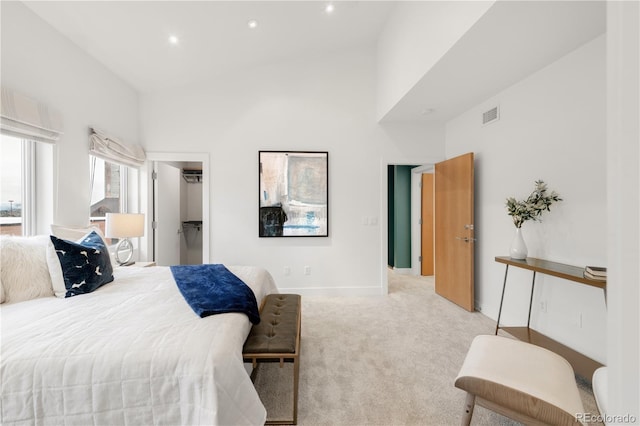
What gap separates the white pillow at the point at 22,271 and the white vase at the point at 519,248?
3672 millimetres

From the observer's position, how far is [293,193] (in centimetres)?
392

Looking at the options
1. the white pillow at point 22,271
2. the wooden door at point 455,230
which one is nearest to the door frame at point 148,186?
the white pillow at point 22,271

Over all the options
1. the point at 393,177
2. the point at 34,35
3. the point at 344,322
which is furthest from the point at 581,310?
the point at 34,35

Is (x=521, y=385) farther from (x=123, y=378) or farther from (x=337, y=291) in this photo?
(x=337, y=291)

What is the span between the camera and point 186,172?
5270 millimetres

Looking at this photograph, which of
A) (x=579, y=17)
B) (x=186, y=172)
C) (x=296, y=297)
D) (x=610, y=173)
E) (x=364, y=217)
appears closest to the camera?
(x=610, y=173)

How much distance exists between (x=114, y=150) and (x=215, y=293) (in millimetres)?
2438

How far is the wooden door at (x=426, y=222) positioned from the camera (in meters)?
5.33

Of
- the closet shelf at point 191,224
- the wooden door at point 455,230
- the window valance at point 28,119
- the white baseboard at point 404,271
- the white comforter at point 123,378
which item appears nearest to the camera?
the white comforter at point 123,378

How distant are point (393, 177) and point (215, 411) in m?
5.26

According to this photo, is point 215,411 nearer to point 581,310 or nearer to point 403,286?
point 581,310

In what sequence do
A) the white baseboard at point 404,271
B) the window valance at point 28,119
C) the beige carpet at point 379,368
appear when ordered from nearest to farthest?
the beige carpet at point 379,368
the window valance at point 28,119
the white baseboard at point 404,271

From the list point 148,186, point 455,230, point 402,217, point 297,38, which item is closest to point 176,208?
point 148,186

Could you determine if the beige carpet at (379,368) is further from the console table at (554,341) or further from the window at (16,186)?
the window at (16,186)
